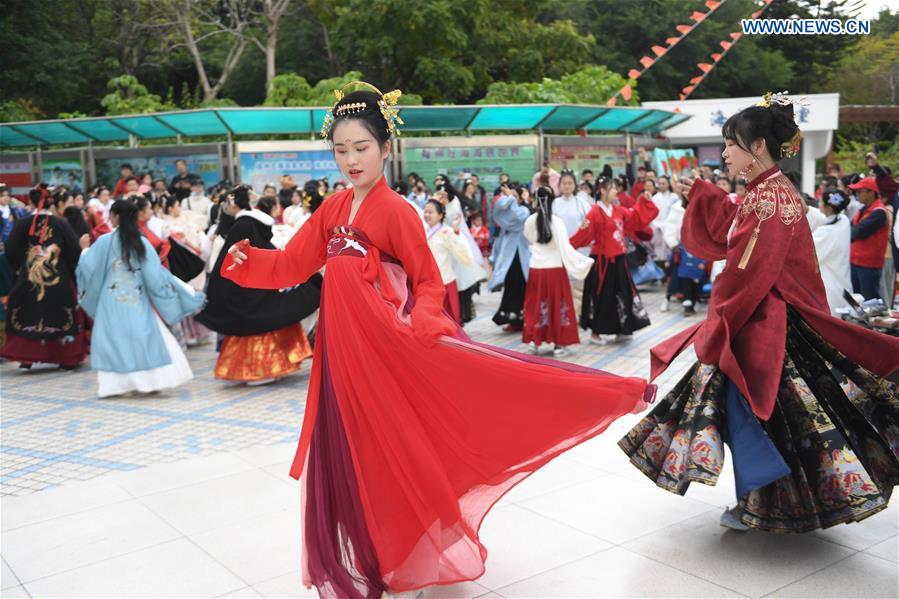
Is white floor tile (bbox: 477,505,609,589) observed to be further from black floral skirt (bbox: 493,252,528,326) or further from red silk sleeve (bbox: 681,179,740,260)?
black floral skirt (bbox: 493,252,528,326)

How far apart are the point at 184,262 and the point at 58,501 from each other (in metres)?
4.34

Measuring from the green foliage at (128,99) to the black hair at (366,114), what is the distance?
53.6 ft

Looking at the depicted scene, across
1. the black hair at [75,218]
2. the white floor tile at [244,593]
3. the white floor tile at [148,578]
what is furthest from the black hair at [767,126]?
the black hair at [75,218]

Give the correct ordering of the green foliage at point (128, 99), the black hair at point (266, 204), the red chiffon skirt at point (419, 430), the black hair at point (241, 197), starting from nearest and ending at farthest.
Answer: the red chiffon skirt at point (419, 430) < the black hair at point (241, 197) < the black hair at point (266, 204) < the green foliage at point (128, 99)

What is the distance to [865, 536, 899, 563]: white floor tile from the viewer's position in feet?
11.2

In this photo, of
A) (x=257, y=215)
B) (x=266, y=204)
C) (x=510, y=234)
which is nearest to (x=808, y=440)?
(x=257, y=215)

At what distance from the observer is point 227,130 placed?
44.0ft

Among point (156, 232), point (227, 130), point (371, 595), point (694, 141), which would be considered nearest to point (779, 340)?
point (371, 595)

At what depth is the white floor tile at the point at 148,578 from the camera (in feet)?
10.9

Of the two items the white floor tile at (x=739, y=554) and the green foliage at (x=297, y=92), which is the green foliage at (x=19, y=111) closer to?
the green foliage at (x=297, y=92)

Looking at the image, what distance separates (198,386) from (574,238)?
12.2 ft

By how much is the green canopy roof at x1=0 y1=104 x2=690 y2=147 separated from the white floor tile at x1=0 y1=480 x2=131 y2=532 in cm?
873

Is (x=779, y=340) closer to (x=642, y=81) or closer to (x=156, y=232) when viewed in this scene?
(x=156, y=232)

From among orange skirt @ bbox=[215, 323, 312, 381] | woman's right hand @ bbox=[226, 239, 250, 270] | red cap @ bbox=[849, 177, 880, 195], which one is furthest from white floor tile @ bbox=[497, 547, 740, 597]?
red cap @ bbox=[849, 177, 880, 195]
